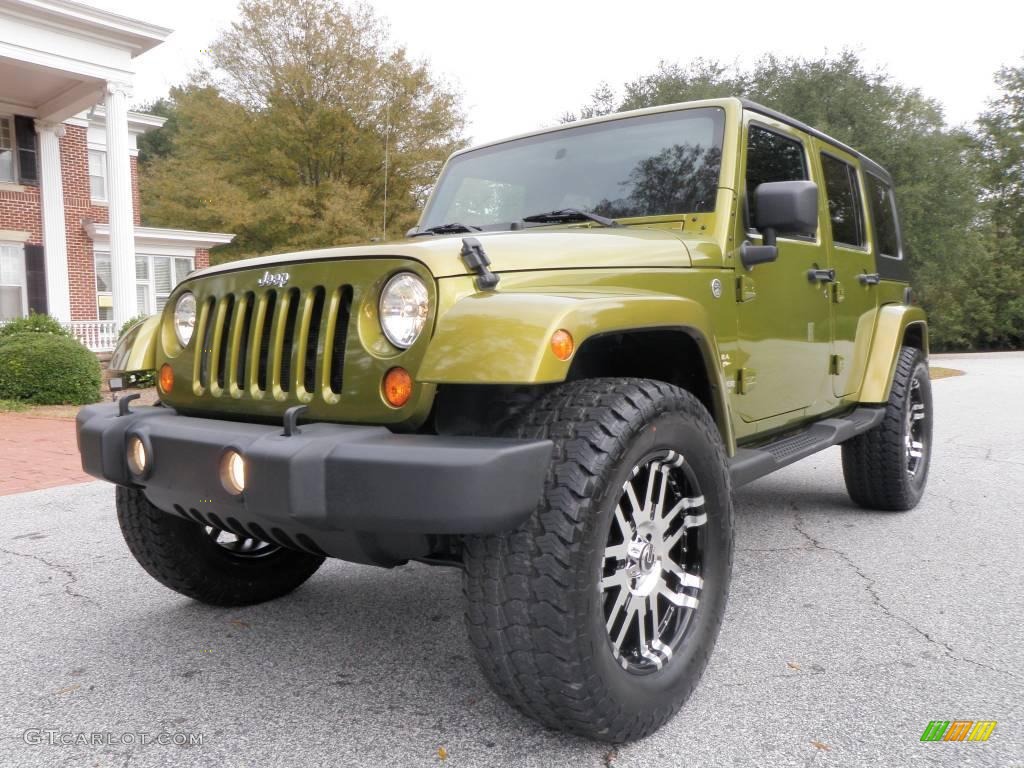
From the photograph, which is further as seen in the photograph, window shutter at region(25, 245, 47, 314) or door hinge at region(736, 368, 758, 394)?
window shutter at region(25, 245, 47, 314)

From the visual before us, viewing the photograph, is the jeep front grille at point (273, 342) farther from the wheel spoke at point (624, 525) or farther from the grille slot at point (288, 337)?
the wheel spoke at point (624, 525)

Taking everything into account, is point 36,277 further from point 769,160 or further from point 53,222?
point 769,160

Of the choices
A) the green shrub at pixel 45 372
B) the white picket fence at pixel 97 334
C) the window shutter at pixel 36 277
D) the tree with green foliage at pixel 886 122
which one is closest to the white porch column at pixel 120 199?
the white picket fence at pixel 97 334

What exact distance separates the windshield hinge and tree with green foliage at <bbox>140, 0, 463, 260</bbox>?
19.4 m

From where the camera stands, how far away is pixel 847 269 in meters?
4.07

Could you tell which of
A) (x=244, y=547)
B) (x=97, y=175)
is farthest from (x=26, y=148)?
(x=244, y=547)

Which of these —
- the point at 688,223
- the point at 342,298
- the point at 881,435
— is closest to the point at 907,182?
the point at 881,435

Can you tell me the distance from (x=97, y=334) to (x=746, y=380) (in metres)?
16.2

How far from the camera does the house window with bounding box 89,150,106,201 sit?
18.7m

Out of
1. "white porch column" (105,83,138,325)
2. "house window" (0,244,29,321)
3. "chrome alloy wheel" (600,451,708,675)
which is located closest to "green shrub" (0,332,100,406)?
"white porch column" (105,83,138,325)

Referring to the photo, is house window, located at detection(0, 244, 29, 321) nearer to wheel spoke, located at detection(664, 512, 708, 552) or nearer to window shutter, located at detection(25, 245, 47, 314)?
window shutter, located at detection(25, 245, 47, 314)

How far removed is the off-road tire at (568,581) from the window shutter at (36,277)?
59.0 ft

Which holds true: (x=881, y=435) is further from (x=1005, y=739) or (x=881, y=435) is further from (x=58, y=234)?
(x=58, y=234)

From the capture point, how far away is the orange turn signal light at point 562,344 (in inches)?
75.2
